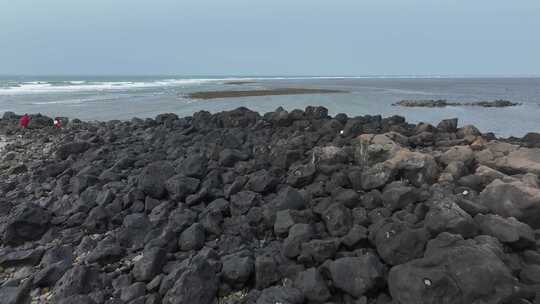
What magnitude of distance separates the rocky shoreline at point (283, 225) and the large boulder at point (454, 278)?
0.04 ft

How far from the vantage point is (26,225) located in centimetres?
760

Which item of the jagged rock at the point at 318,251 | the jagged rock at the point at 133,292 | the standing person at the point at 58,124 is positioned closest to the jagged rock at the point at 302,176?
the jagged rock at the point at 318,251

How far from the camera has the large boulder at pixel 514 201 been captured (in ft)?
20.9

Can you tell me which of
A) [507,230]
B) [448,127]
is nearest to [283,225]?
[507,230]

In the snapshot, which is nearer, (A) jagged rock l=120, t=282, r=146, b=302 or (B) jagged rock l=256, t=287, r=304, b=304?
(B) jagged rock l=256, t=287, r=304, b=304

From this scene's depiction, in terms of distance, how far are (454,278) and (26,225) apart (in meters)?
6.68

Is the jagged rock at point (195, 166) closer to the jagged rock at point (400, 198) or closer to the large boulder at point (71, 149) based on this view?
the jagged rock at point (400, 198)

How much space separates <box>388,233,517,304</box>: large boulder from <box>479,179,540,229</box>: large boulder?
1865mm

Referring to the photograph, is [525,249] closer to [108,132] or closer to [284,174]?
[284,174]

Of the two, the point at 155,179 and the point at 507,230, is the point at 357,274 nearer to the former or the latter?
the point at 507,230

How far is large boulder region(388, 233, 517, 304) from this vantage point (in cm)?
443

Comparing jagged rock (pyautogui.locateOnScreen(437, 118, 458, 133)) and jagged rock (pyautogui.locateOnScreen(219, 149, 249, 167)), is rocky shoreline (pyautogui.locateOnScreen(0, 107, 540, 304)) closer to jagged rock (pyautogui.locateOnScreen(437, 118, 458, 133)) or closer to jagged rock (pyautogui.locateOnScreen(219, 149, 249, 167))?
jagged rock (pyautogui.locateOnScreen(219, 149, 249, 167))

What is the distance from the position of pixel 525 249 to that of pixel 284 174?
4.61 meters

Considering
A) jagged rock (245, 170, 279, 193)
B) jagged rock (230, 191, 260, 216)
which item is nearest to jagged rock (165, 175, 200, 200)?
jagged rock (230, 191, 260, 216)
